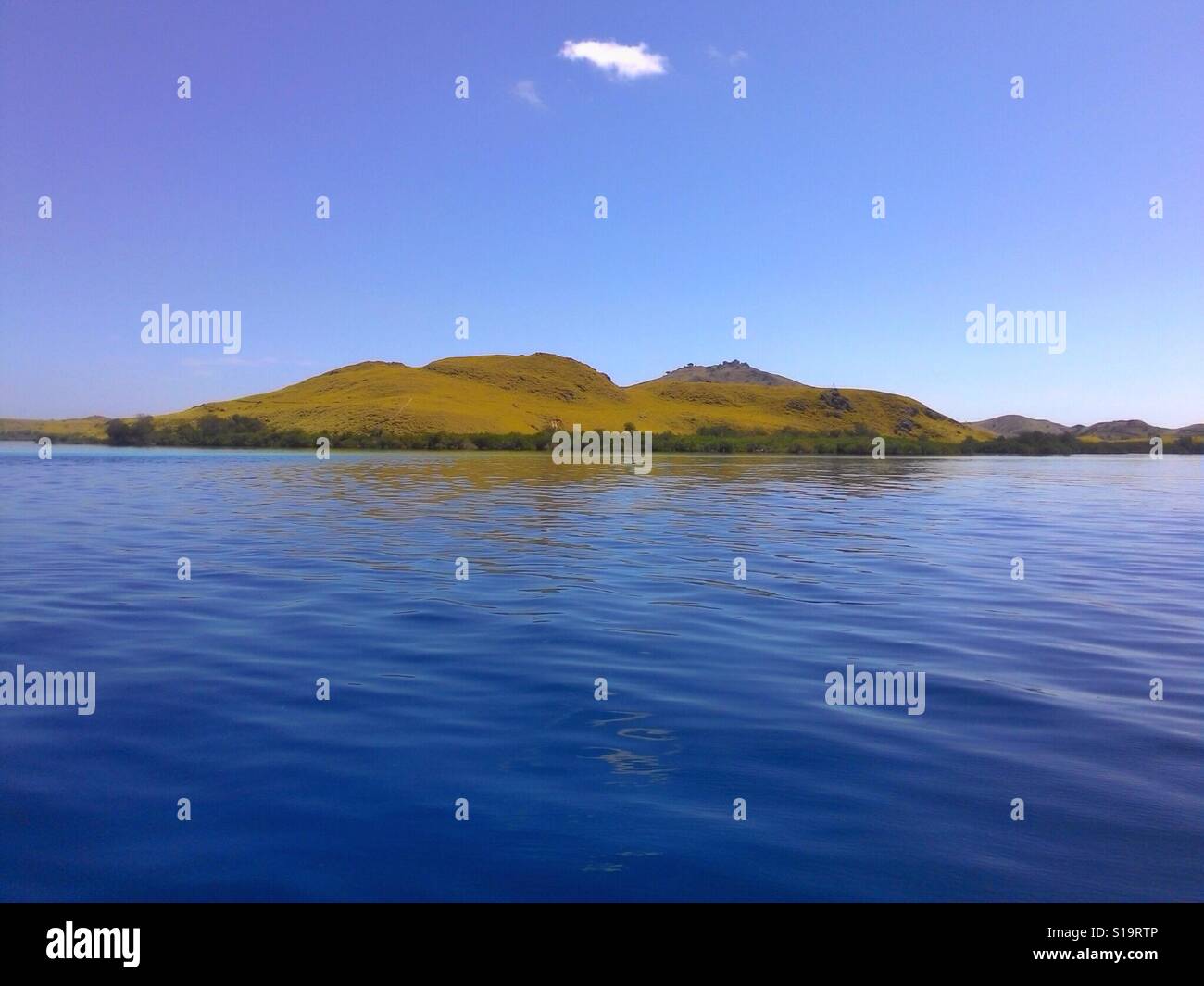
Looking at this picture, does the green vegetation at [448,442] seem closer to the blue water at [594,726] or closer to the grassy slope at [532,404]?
the grassy slope at [532,404]

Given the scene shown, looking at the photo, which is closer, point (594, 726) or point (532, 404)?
point (594, 726)

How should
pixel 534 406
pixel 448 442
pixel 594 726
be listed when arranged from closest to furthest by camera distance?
pixel 594 726 → pixel 448 442 → pixel 534 406

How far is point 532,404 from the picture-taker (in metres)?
148

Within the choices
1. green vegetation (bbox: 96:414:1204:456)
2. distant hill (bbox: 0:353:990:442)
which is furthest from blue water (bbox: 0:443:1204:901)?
distant hill (bbox: 0:353:990:442)

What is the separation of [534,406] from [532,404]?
178cm

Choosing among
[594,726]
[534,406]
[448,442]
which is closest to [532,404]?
[534,406]

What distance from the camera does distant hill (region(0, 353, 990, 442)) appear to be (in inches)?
4382

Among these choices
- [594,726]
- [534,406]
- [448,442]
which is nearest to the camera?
[594,726]

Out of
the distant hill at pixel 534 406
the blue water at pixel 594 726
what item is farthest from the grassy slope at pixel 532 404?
the blue water at pixel 594 726

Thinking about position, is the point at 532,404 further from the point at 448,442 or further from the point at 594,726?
the point at 594,726

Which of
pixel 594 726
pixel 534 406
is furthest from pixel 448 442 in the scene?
pixel 594 726

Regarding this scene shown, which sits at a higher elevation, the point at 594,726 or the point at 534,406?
the point at 534,406

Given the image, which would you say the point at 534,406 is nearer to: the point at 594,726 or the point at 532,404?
the point at 532,404
